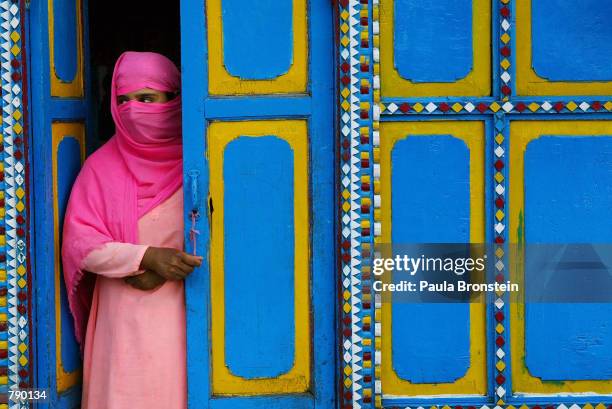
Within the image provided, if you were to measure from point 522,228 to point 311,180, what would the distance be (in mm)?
816

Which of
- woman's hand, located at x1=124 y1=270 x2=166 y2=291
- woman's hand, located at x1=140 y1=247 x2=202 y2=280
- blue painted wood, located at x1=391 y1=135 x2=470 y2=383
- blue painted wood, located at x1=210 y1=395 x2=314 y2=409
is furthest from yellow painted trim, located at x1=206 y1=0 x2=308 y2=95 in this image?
blue painted wood, located at x1=210 y1=395 x2=314 y2=409

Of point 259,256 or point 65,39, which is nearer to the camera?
point 259,256

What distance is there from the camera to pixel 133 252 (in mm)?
3037

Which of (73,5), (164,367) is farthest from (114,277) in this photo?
(73,5)

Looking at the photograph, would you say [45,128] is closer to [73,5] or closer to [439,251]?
[73,5]

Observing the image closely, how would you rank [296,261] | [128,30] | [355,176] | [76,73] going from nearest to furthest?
1. [355,176]
2. [296,261]
3. [76,73]
4. [128,30]

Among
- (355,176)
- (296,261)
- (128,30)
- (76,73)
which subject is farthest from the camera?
(128,30)

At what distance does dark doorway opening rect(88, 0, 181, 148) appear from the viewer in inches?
166

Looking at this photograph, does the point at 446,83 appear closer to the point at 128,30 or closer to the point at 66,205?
the point at 66,205

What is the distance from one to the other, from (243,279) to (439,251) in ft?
2.46

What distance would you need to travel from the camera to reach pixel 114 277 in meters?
3.13

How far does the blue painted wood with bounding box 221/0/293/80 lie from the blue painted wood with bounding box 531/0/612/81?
0.93m

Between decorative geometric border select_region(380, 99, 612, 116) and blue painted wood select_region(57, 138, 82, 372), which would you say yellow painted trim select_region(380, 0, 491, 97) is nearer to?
decorative geometric border select_region(380, 99, 612, 116)

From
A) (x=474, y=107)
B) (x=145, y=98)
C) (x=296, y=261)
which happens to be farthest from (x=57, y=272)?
(x=474, y=107)
